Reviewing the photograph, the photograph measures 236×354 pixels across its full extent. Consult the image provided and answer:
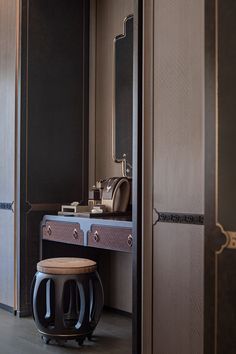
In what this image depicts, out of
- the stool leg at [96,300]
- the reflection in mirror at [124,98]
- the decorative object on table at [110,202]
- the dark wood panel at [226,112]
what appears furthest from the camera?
the reflection in mirror at [124,98]

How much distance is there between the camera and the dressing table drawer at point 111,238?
3090 mm

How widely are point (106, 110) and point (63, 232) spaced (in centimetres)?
114

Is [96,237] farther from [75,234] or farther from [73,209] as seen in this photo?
[73,209]

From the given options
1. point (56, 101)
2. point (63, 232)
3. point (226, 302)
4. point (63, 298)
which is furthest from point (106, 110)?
point (226, 302)

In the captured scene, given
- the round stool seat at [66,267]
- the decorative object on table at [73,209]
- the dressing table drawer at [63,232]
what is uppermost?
the decorative object on table at [73,209]

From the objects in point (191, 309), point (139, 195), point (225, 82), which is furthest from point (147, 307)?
point (225, 82)

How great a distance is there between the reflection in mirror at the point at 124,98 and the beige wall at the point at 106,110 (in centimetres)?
7

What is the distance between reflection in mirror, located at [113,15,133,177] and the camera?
3900 mm

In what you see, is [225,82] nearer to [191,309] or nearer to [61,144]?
[191,309]

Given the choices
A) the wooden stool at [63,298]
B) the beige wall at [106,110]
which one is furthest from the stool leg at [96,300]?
the beige wall at [106,110]

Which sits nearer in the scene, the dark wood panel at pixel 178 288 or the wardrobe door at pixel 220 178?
the wardrobe door at pixel 220 178

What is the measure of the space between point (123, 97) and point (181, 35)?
146 centimetres

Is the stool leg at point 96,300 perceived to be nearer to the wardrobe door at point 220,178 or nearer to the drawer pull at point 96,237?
the drawer pull at point 96,237

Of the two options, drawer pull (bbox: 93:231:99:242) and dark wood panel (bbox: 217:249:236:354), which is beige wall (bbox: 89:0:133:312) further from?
dark wood panel (bbox: 217:249:236:354)
